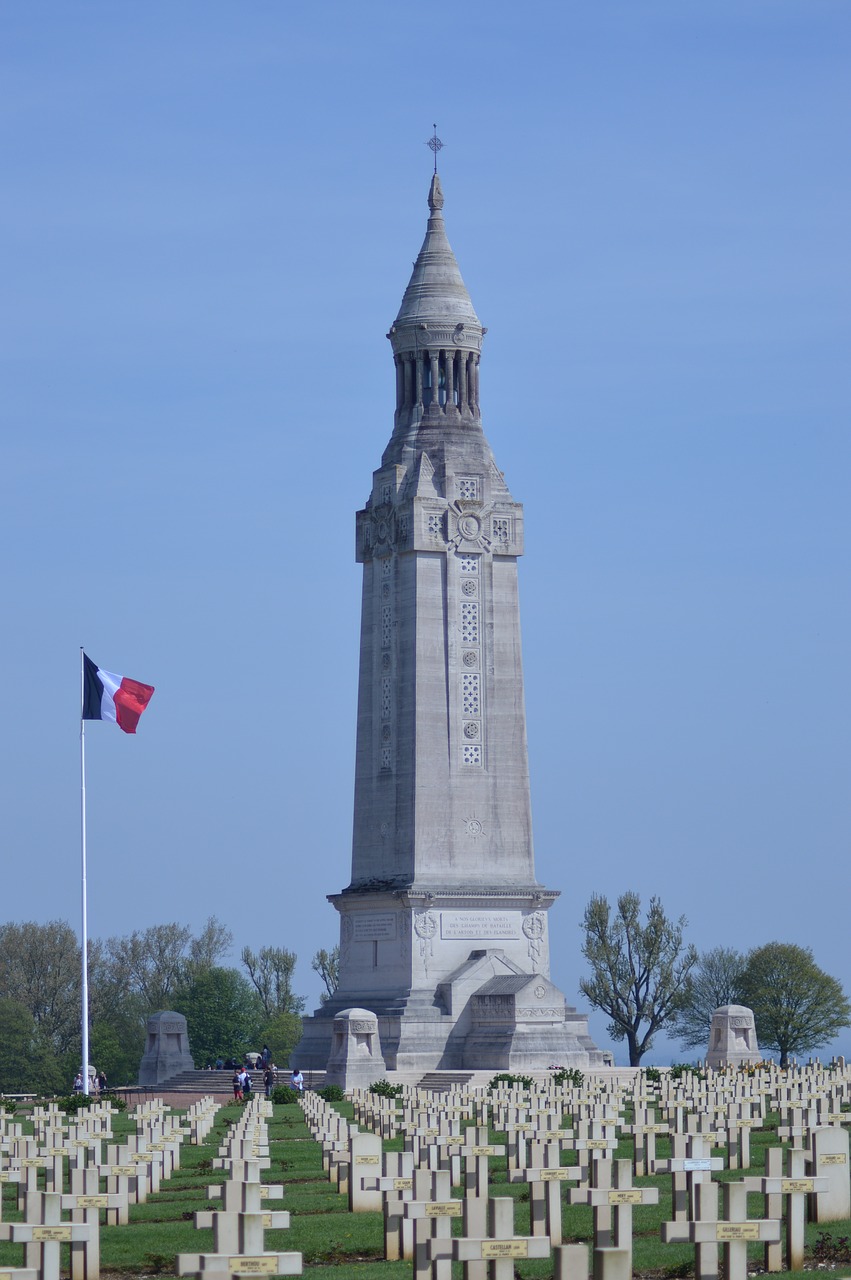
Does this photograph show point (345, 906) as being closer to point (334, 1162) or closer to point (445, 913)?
point (445, 913)

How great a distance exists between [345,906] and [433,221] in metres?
24.1

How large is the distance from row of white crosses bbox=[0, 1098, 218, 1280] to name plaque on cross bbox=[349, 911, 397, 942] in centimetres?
2673

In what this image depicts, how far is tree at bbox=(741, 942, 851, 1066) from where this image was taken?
9144 cm

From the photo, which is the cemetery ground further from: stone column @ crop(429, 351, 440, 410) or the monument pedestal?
stone column @ crop(429, 351, 440, 410)

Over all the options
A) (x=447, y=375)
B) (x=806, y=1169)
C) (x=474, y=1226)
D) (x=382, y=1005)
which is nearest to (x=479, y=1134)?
(x=806, y=1169)

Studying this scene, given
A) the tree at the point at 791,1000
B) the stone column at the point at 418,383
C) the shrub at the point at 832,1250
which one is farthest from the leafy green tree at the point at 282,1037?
the shrub at the point at 832,1250

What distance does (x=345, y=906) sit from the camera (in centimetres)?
7681

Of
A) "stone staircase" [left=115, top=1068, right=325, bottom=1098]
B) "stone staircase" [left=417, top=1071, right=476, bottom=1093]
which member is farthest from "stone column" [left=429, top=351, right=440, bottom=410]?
"stone staircase" [left=417, top=1071, right=476, bottom=1093]

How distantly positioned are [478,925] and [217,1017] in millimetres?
24178

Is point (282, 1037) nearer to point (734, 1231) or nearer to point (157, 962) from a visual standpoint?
point (157, 962)

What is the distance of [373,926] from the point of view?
247 feet

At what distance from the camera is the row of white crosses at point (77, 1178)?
19406mm

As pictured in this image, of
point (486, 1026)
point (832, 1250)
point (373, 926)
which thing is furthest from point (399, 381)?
point (832, 1250)

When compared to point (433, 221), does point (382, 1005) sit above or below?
below
